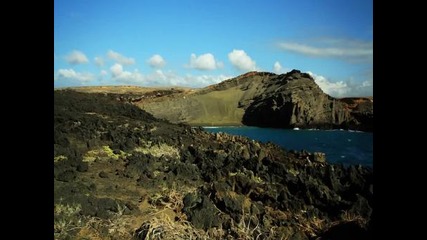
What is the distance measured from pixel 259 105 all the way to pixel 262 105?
1.27 ft

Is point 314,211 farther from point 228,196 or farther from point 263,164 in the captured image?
point 263,164

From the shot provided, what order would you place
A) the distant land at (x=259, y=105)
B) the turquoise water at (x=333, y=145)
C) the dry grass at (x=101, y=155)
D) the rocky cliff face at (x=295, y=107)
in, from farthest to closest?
the rocky cliff face at (x=295, y=107) < the distant land at (x=259, y=105) < the turquoise water at (x=333, y=145) < the dry grass at (x=101, y=155)

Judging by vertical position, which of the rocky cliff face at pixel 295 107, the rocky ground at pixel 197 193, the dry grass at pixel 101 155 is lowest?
the rocky ground at pixel 197 193

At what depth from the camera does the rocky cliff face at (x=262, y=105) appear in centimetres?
1870

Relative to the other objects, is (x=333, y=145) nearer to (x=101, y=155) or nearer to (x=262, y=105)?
(x=262, y=105)

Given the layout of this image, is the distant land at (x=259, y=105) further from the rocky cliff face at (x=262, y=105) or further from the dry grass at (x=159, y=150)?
the dry grass at (x=159, y=150)

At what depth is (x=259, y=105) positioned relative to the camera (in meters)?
20.5

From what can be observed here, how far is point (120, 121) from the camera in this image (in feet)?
35.9

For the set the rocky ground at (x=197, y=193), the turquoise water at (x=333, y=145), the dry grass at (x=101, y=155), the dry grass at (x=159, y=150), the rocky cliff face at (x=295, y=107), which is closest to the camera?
the rocky ground at (x=197, y=193)

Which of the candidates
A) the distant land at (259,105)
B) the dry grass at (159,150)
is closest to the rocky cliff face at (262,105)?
the distant land at (259,105)

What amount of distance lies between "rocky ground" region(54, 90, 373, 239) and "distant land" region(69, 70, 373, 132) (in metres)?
9.71

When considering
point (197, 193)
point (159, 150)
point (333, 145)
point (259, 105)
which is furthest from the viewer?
point (259, 105)

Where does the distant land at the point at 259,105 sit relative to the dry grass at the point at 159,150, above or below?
above

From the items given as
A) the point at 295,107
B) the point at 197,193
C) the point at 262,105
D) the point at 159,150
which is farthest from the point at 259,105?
the point at 197,193
